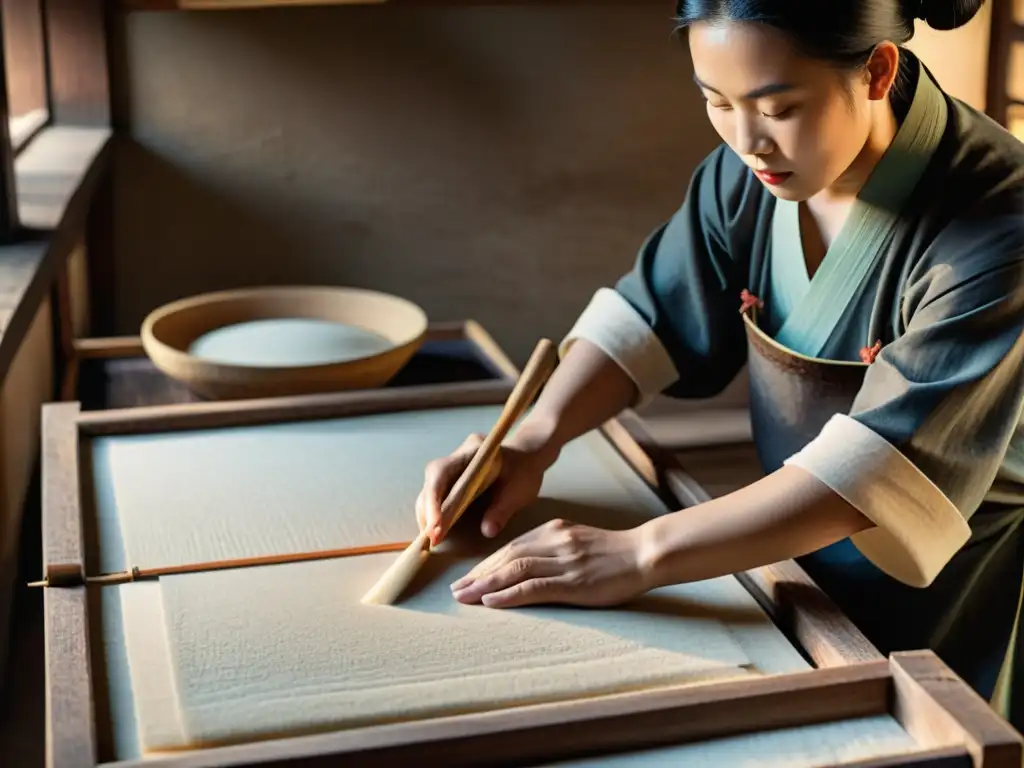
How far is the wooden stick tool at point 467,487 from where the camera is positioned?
1.06m

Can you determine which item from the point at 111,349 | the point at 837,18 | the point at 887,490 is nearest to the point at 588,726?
the point at 887,490

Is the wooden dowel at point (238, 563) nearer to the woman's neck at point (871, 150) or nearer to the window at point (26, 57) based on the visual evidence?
the woman's neck at point (871, 150)

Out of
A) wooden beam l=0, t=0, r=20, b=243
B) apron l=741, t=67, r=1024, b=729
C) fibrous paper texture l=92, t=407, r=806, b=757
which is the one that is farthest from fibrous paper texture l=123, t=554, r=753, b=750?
wooden beam l=0, t=0, r=20, b=243

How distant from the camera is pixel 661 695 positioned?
2.82ft

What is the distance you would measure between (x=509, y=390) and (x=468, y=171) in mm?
1076

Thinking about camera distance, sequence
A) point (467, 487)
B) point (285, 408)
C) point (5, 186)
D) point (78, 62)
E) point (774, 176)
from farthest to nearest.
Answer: point (78, 62)
point (5, 186)
point (285, 408)
point (467, 487)
point (774, 176)

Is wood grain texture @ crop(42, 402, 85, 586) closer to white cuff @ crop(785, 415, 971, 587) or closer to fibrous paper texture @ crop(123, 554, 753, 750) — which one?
fibrous paper texture @ crop(123, 554, 753, 750)

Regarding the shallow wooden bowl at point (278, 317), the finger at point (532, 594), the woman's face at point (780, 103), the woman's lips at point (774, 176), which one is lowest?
the shallow wooden bowl at point (278, 317)

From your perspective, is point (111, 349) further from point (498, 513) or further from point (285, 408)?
point (498, 513)

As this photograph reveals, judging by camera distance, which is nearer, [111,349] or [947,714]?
[947,714]

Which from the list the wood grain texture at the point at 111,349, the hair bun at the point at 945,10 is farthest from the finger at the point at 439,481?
the wood grain texture at the point at 111,349

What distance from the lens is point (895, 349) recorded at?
105cm

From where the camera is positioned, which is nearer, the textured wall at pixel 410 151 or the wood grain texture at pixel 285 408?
the wood grain texture at pixel 285 408

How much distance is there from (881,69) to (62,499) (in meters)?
0.84
